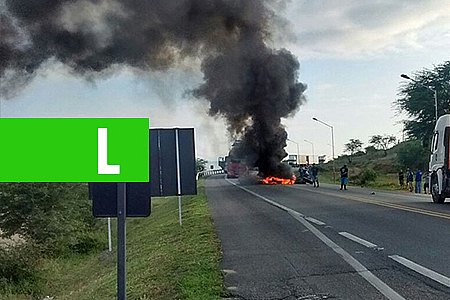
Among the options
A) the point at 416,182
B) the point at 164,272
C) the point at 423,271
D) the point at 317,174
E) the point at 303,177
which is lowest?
the point at 164,272

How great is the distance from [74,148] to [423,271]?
5.21 meters

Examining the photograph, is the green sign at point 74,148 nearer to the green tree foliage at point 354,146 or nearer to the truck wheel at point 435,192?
the truck wheel at point 435,192

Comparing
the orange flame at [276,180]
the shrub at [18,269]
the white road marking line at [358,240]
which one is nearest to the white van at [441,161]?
the white road marking line at [358,240]

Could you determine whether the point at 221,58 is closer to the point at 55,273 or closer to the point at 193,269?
the point at 55,273

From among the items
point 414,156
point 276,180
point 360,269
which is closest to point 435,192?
point 360,269

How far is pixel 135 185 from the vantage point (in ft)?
16.2

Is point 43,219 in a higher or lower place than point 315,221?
lower

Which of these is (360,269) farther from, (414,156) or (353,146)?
(353,146)

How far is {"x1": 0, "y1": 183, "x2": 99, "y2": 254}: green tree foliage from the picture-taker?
22.6m

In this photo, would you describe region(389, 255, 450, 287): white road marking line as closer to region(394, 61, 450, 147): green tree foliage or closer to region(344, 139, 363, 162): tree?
region(394, 61, 450, 147): green tree foliage

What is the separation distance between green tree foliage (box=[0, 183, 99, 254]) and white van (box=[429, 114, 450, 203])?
13223 millimetres

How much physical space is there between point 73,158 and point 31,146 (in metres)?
0.34

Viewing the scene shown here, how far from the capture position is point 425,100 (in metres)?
61.8

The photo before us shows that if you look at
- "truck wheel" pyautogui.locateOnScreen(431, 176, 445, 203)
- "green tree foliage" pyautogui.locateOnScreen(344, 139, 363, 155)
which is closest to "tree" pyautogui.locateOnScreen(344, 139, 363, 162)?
"green tree foliage" pyautogui.locateOnScreen(344, 139, 363, 155)
